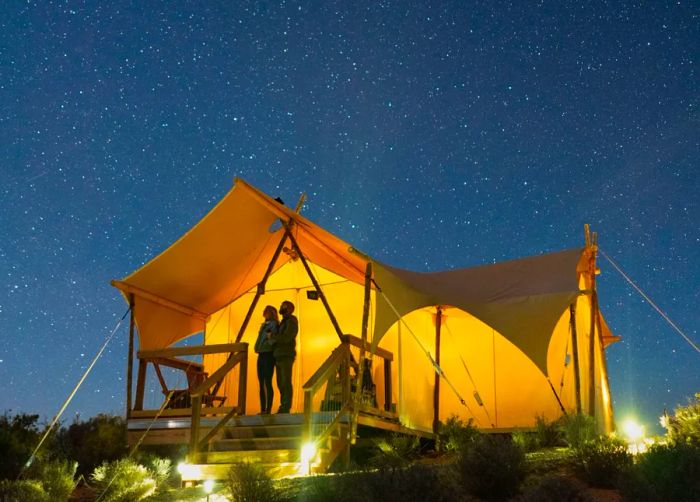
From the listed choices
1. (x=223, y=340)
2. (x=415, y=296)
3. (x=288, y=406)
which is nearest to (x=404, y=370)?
(x=415, y=296)

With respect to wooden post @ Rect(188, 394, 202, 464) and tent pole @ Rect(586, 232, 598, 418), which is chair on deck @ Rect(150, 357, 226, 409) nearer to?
wooden post @ Rect(188, 394, 202, 464)

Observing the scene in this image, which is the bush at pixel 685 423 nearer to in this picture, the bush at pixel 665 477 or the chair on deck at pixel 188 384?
the bush at pixel 665 477

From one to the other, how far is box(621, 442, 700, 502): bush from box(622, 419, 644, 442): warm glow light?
5459 mm

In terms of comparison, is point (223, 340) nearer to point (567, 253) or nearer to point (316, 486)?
point (567, 253)

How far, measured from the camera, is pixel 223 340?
44.1 feet

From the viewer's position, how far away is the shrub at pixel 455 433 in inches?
427

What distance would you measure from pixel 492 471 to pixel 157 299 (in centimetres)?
700

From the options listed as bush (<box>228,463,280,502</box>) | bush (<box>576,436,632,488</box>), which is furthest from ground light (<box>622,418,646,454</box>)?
bush (<box>228,463,280,502</box>)

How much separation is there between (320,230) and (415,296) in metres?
1.78

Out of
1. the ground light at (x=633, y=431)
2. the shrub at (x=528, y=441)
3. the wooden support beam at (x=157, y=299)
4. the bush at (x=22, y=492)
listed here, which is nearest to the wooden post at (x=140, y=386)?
the wooden support beam at (x=157, y=299)

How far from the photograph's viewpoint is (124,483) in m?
7.62

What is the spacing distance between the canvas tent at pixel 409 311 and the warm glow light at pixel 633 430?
0.67 m

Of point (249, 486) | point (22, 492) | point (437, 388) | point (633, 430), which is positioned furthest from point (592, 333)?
point (22, 492)

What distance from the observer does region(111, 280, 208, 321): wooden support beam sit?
1110 cm
